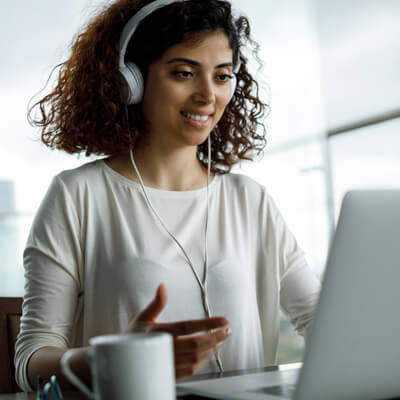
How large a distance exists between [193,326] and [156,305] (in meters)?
0.06

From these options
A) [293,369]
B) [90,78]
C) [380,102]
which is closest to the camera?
[293,369]

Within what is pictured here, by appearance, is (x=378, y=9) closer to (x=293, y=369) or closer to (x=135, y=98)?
(x=135, y=98)

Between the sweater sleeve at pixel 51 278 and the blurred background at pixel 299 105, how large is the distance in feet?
7.49

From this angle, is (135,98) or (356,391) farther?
(135,98)

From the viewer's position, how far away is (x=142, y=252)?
1.30m

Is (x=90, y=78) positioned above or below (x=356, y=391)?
above

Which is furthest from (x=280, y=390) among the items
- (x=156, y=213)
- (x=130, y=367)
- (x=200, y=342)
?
(x=156, y=213)

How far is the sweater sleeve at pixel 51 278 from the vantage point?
115 centimetres

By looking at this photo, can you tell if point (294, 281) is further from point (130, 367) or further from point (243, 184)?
point (130, 367)

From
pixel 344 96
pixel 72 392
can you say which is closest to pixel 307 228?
pixel 344 96

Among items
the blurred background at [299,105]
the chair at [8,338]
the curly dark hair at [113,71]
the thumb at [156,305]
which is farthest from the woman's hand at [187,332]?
the blurred background at [299,105]

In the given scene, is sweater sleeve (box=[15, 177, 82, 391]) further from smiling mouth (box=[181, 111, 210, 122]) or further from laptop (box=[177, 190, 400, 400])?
laptop (box=[177, 190, 400, 400])

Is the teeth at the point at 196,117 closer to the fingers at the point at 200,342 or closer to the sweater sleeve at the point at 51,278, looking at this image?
the sweater sleeve at the point at 51,278

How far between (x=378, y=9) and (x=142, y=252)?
111 inches
